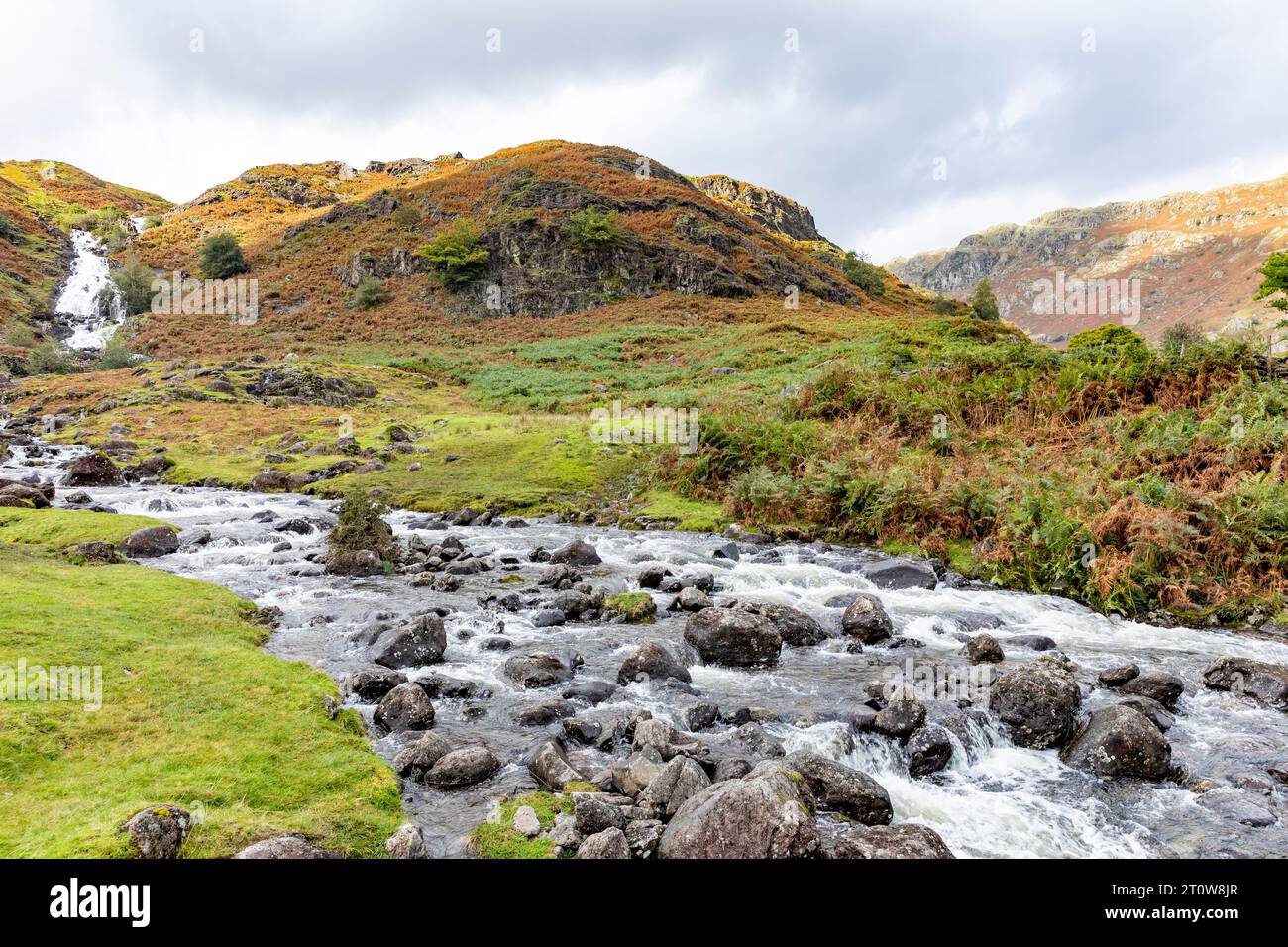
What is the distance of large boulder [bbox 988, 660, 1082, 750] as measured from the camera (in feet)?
25.0

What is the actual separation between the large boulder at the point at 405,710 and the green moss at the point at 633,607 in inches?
181

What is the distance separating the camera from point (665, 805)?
5867mm

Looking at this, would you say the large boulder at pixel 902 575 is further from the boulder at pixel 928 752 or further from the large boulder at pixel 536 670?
the large boulder at pixel 536 670

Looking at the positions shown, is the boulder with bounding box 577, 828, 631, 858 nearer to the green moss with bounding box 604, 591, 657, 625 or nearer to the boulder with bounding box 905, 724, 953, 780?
the boulder with bounding box 905, 724, 953, 780

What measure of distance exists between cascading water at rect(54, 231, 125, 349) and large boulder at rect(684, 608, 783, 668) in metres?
65.5

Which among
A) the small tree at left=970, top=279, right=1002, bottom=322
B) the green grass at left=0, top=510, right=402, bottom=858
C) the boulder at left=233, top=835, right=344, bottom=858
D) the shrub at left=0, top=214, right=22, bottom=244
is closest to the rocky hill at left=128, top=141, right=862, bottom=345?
the shrub at left=0, top=214, right=22, bottom=244

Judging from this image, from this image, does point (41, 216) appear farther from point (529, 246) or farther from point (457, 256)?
point (529, 246)

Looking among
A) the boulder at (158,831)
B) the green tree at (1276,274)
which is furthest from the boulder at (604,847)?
the green tree at (1276,274)

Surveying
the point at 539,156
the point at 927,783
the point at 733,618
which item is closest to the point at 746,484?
the point at 733,618

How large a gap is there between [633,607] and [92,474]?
23915mm

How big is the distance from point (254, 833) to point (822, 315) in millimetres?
62872

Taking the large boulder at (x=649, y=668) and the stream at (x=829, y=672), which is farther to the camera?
the large boulder at (x=649, y=668)

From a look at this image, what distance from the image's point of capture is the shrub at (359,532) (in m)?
15.3
